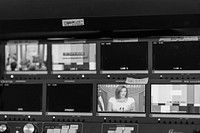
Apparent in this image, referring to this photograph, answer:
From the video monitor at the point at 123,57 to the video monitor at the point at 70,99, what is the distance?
178 mm

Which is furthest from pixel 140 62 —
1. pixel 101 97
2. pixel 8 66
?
pixel 8 66

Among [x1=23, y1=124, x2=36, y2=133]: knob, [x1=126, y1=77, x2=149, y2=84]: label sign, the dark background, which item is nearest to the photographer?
the dark background

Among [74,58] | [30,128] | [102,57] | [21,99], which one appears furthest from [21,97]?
[102,57]

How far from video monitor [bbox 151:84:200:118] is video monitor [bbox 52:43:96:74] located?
0.42m

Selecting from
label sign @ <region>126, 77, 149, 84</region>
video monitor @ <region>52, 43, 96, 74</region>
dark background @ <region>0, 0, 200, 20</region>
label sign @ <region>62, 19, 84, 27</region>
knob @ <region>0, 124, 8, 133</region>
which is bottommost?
knob @ <region>0, 124, 8, 133</region>

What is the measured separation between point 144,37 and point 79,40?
16.4 inches

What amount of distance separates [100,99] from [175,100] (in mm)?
462

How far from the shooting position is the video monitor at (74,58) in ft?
8.80

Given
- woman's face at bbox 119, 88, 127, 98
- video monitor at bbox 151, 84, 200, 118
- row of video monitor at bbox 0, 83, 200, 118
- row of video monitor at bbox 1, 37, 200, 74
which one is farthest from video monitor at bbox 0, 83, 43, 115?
video monitor at bbox 151, 84, 200, 118

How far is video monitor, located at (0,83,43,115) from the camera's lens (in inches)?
108

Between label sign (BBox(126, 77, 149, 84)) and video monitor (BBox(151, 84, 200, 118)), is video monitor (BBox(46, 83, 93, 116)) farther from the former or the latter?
video monitor (BBox(151, 84, 200, 118))

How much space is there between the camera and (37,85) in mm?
2756

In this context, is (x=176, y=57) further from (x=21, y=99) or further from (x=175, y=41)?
(x=21, y=99)

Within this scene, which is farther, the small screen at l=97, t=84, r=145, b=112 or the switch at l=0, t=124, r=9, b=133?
the switch at l=0, t=124, r=9, b=133
